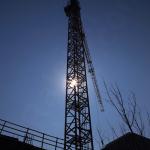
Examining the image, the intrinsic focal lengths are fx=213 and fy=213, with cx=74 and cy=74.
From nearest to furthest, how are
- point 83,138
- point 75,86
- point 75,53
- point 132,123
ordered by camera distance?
point 132,123 → point 83,138 → point 75,86 → point 75,53

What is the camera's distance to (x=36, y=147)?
1483 centimetres

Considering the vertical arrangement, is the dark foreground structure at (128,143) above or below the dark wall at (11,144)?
above

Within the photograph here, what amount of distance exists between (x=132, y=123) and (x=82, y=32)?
2483 centimetres

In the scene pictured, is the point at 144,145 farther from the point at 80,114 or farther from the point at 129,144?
the point at 80,114

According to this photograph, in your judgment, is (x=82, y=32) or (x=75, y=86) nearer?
(x=75, y=86)

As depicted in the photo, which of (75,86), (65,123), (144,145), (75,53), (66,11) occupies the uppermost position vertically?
(66,11)

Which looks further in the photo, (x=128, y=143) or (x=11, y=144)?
(x=128, y=143)

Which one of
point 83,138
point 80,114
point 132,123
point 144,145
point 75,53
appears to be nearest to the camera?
point 132,123

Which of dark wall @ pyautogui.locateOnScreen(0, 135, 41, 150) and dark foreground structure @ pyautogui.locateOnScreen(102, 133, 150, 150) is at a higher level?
dark foreground structure @ pyautogui.locateOnScreen(102, 133, 150, 150)

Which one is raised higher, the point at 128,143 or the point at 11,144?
the point at 128,143

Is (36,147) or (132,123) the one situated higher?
(36,147)

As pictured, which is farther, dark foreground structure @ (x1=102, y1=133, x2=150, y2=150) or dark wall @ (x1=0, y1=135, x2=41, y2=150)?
dark foreground structure @ (x1=102, y1=133, x2=150, y2=150)

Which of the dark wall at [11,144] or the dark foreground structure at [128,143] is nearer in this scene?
the dark wall at [11,144]

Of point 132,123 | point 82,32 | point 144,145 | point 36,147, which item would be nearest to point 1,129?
point 36,147
